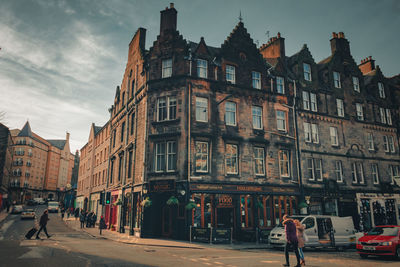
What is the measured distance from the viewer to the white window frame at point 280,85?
27.4m

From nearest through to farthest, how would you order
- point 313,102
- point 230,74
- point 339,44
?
1. point 230,74
2. point 313,102
3. point 339,44

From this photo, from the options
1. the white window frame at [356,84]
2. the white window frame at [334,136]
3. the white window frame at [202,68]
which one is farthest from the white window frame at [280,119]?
the white window frame at [356,84]

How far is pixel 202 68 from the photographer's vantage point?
2428 cm

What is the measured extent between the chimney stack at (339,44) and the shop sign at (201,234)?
2553 centimetres

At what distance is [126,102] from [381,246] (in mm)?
24297

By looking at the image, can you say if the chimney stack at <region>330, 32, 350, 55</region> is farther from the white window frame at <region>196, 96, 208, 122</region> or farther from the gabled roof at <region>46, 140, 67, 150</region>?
the gabled roof at <region>46, 140, 67, 150</region>

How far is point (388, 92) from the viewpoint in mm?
34906

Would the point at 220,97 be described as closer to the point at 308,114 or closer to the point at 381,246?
the point at 308,114

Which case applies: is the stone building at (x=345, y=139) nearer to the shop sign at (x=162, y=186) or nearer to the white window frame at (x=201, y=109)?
the white window frame at (x=201, y=109)

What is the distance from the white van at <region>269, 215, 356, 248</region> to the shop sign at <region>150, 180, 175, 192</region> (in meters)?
7.65

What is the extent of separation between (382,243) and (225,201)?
36.7 feet

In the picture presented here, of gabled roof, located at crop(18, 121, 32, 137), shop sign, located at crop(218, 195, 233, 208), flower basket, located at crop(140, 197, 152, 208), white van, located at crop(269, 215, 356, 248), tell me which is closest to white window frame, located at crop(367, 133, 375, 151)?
white van, located at crop(269, 215, 356, 248)

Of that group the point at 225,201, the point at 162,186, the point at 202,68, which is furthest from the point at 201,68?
the point at 225,201

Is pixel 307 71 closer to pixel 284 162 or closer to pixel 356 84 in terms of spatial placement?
pixel 356 84
